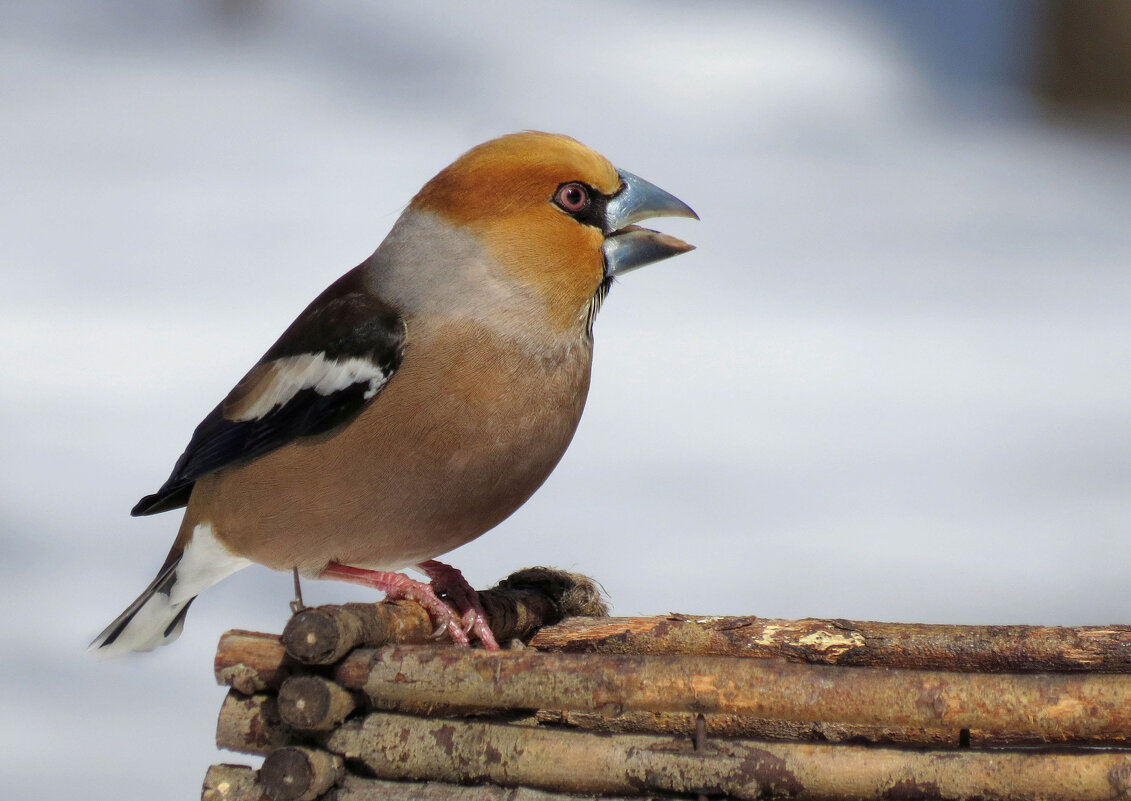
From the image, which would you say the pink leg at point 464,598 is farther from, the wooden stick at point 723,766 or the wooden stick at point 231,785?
the wooden stick at point 231,785

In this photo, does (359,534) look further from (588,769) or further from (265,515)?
(588,769)

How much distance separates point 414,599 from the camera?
90.0 inches

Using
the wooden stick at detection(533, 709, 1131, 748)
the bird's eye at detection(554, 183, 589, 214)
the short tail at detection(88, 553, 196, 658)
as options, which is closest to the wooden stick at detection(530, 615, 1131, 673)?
the wooden stick at detection(533, 709, 1131, 748)

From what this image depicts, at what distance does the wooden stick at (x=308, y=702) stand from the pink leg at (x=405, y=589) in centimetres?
40

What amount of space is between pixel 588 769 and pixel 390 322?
3.24 ft

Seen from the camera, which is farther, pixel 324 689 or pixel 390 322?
pixel 390 322

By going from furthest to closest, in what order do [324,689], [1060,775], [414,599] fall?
[414,599]
[324,689]
[1060,775]

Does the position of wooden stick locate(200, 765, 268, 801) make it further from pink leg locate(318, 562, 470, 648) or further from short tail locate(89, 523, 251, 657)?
short tail locate(89, 523, 251, 657)

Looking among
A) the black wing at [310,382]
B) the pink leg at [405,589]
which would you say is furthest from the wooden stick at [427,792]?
the black wing at [310,382]

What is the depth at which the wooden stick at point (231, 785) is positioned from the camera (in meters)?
1.76

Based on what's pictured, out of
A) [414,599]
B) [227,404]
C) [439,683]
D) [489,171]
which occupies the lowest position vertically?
[439,683]

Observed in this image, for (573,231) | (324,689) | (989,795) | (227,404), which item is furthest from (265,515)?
(989,795)

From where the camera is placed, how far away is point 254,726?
186cm

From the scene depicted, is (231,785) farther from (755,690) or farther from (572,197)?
(572,197)
